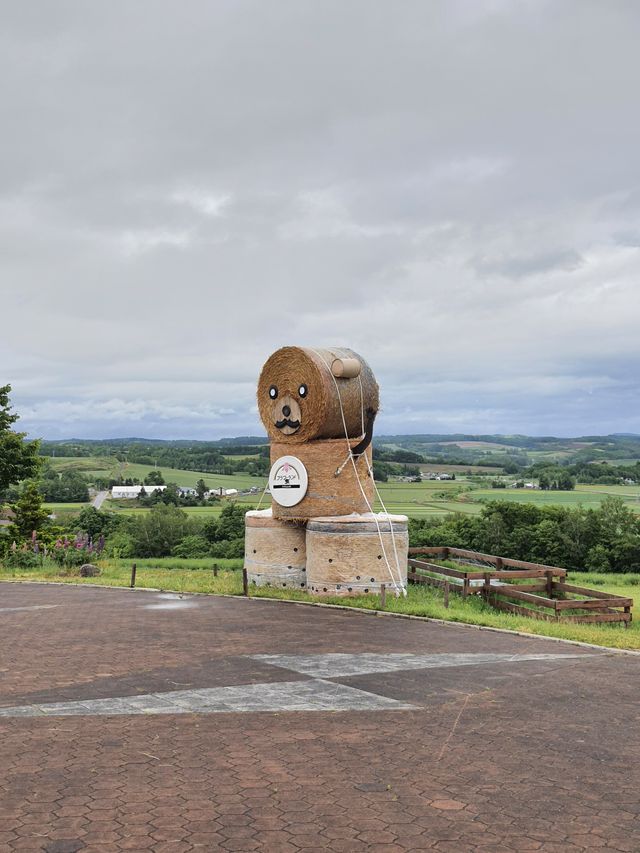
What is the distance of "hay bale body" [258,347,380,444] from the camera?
20688mm

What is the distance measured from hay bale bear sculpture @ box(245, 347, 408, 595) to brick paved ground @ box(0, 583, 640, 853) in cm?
576

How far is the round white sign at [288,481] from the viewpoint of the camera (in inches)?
824

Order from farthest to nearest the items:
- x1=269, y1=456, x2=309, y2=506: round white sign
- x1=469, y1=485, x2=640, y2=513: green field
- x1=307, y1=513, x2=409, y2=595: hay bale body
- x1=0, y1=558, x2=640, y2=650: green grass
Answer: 1. x1=469, y1=485, x2=640, y2=513: green field
2. x1=269, y1=456, x2=309, y2=506: round white sign
3. x1=307, y1=513, x2=409, y2=595: hay bale body
4. x1=0, y1=558, x2=640, y2=650: green grass

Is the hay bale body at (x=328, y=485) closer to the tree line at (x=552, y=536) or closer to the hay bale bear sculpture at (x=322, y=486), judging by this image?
the hay bale bear sculpture at (x=322, y=486)

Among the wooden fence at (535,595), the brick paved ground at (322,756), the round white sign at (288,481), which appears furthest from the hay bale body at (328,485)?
the brick paved ground at (322,756)

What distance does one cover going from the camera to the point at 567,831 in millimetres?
6391

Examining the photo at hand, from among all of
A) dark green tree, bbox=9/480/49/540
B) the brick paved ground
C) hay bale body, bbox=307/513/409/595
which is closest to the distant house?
dark green tree, bbox=9/480/49/540

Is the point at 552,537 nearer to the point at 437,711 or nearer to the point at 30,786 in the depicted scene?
the point at 437,711

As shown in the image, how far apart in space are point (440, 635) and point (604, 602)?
540 centimetres

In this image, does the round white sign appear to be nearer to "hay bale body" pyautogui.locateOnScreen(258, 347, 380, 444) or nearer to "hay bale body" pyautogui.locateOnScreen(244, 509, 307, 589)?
"hay bale body" pyautogui.locateOnScreen(258, 347, 380, 444)

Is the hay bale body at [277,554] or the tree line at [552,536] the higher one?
the hay bale body at [277,554]

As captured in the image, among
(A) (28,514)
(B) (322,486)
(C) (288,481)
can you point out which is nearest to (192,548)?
(A) (28,514)

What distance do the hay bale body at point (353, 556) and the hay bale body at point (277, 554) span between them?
146 centimetres

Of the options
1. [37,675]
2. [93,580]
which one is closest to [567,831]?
[37,675]
